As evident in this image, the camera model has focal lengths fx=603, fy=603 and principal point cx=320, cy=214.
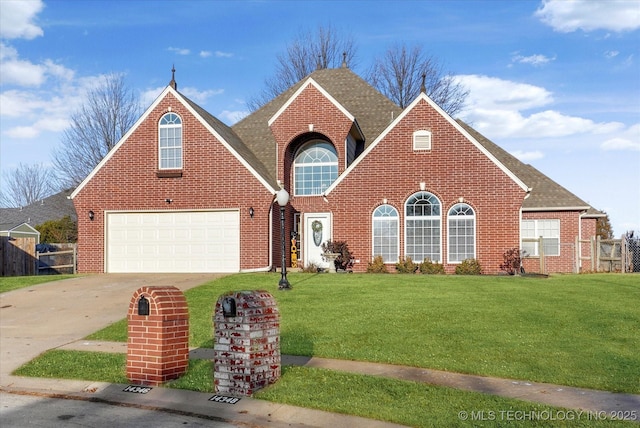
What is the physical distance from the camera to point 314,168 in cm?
2539

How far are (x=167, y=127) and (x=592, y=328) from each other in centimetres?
1734

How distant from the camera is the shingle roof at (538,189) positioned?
25812 millimetres

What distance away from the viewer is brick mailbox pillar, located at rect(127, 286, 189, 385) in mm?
8039

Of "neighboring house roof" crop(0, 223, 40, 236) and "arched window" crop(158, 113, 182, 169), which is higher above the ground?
"arched window" crop(158, 113, 182, 169)

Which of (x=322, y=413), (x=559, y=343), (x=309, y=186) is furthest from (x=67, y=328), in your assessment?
(x=309, y=186)

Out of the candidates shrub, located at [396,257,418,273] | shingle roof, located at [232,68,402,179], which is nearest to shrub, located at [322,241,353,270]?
shrub, located at [396,257,418,273]

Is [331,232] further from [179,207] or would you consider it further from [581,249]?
[581,249]

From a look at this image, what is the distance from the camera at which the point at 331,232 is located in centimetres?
2348

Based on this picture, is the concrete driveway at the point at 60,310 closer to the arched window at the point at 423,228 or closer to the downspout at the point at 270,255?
the downspout at the point at 270,255

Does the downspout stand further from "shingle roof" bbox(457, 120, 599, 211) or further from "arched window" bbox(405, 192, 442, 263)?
"shingle roof" bbox(457, 120, 599, 211)

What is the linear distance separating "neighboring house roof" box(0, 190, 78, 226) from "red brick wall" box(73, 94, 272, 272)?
29019 millimetres

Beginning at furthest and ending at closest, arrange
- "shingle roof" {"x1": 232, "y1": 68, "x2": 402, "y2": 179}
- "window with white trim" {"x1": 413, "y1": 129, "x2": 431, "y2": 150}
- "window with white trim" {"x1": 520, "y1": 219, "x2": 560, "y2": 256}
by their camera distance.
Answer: "shingle roof" {"x1": 232, "y1": 68, "x2": 402, "y2": 179} < "window with white trim" {"x1": 520, "y1": 219, "x2": 560, "y2": 256} < "window with white trim" {"x1": 413, "y1": 129, "x2": 431, "y2": 150}

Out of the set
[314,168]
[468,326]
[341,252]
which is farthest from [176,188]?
[468,326]

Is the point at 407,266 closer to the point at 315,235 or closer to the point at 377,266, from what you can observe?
the point at 377,266
